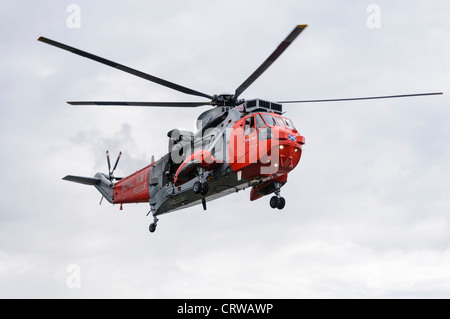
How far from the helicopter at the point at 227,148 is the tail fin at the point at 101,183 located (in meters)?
4.73

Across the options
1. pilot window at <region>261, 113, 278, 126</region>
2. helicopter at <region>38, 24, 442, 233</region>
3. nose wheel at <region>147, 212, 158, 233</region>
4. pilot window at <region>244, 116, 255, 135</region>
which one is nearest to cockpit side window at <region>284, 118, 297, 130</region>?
helicopter at <region>38, 24, 442, 233</region>

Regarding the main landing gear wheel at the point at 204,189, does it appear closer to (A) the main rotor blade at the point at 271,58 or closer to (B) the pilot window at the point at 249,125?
(B) the pilot window at the point at 249,125

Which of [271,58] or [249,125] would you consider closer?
[271,58]

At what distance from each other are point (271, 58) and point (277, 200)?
249 inches

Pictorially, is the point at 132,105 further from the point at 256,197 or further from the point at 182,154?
the point at 256,197

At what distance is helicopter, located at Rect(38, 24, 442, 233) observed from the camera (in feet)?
70.0

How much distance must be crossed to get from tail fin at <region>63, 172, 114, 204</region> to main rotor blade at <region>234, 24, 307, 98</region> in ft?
37.0

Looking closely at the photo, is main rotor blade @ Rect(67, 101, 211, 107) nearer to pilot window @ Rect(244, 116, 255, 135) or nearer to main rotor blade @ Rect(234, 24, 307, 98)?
main rotor blade @ Rect(234, 24, 307, 98)

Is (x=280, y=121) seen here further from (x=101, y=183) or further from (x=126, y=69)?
(x=101, y=183)

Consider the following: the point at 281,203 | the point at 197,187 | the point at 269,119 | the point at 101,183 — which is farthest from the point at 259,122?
the point at 101,183

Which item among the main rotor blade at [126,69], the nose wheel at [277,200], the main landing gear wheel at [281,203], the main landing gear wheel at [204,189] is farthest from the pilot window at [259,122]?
the main landing gear wheel at [281,203]

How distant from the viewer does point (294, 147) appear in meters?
21.5

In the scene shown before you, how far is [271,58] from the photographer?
2070cm

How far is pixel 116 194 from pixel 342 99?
14.7 metres
